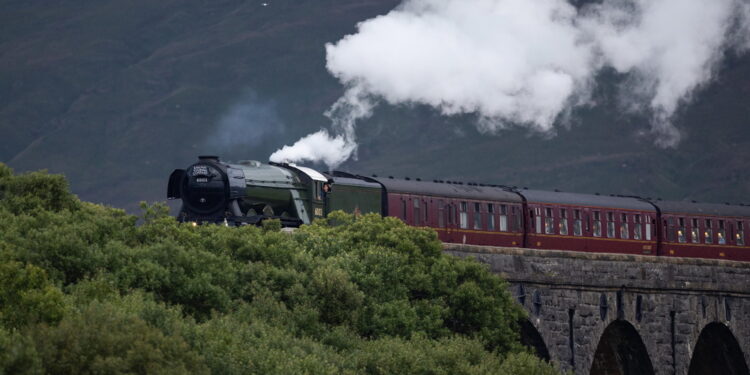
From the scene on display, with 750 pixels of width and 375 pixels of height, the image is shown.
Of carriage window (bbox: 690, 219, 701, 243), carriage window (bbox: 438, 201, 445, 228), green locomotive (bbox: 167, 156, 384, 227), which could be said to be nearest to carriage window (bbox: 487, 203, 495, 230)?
carriage window (bbox: 438, 201, 445, 228)

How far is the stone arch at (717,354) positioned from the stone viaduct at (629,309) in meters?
0.04

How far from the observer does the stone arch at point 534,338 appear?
4581 centimetres

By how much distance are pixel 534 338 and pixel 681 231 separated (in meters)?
18.1

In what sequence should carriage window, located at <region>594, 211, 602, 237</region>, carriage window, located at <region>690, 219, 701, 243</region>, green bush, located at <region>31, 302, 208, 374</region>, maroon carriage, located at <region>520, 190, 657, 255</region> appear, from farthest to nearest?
carriage window, located at <region>690, 219, 701, 243</region> → carriage window, located at <region>594, 211, 602, 237</region> → maroon carriage, located at <region>520, 190, 657, 255</region> → green bush, located at <region>31, 302, 208, 374</region>

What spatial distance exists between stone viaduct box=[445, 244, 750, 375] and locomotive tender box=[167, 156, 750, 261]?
155 inches

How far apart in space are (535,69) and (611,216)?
80.2 meters

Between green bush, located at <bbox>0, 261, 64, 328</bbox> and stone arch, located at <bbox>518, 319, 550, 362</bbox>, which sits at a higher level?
green bush, located at <bbox>0, 261, 64, 328</bbox>

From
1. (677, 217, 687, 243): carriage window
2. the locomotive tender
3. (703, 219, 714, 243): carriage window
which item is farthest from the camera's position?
(703, 219, 714, 243): carriage window

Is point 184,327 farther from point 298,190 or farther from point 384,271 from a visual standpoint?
point 298,190

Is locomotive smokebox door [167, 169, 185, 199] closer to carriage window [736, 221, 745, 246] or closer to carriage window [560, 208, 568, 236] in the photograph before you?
carriage window [560, 208, 568, 236]

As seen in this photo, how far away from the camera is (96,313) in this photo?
82.7ft

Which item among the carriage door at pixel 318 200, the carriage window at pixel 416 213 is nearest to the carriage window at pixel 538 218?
the carriage window at pixel 416 213

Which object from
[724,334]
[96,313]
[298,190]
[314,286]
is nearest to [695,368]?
[724,334]

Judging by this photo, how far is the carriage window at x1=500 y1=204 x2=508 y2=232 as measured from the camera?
180 ft
